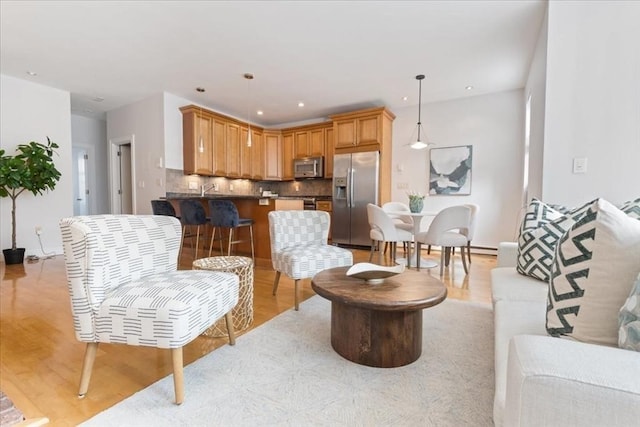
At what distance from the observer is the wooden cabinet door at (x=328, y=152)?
5914 millimetres

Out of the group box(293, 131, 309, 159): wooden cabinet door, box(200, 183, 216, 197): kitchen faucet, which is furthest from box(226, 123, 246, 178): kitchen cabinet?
box(293, 131, 309, 159): wooden cabinet door

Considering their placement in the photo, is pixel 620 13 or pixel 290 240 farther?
pixel 290 240

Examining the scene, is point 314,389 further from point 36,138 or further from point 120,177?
point 120,177

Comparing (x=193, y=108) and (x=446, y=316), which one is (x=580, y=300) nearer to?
(x=446, y=316)

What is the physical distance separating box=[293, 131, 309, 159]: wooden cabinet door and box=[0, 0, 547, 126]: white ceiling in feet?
4.22

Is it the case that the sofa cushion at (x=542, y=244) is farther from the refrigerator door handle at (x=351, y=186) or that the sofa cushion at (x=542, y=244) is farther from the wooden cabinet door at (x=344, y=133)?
the wooden cabinet door at (x=344, y=133)

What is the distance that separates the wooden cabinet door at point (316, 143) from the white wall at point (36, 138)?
13.2 feet

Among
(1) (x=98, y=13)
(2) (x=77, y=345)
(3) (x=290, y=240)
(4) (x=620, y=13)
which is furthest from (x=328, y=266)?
(1) (x=98, y=13)

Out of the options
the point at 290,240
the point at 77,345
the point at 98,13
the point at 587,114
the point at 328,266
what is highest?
the point at 98,13

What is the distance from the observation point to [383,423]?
1181 millimetres

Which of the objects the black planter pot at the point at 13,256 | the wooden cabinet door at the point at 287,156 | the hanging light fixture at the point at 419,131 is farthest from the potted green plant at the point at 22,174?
the hanging light fixture at the point at 419,131

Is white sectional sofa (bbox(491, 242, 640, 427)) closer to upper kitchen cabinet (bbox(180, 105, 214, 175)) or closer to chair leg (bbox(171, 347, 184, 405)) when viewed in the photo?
chair leg (bbox(171, 347, 184, 405))

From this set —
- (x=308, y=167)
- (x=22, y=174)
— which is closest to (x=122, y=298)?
(x=22, y=174)

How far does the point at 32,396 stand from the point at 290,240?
1.83 metres
